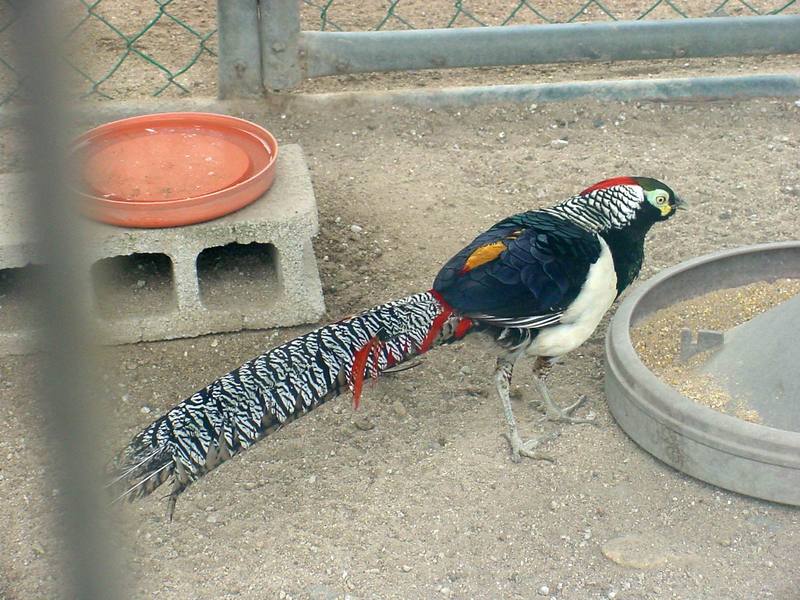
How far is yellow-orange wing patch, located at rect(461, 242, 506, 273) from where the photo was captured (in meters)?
2.55

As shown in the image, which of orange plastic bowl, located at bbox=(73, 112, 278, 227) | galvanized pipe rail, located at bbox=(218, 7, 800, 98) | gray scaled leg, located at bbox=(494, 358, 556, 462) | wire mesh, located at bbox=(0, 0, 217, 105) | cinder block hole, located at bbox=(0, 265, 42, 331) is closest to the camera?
gray scaled leg, located at bbox=(494, 358, 556, 462)

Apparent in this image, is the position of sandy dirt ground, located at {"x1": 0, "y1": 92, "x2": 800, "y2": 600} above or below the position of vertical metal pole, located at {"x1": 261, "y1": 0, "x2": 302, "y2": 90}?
below

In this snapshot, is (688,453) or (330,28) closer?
(688,453)

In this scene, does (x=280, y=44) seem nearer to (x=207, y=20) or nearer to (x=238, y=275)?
(x=207, y=20)

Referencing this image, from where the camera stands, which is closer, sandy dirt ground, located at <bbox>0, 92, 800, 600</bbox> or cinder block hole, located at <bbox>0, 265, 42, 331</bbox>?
sandy dirt ground, located at <bbox>0, 92, 800, 600</bbox>

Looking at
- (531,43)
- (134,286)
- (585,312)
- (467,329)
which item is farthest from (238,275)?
(531,43)

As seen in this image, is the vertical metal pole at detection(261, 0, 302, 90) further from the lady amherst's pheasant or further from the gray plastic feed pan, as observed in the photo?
the gray plastic feed pan

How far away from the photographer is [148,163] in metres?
3.13

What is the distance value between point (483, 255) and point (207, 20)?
9.52ft

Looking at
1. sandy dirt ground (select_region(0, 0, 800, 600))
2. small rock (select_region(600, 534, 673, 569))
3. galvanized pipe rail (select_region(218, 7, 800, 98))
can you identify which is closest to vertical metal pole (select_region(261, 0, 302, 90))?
galvanized pipe rail (select_region(218, 7, 800, 98))

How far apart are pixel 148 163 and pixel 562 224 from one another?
1308mm

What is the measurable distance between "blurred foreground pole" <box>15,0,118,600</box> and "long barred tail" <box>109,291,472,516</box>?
1386 mm

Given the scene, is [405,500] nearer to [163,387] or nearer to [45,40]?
[163,387]

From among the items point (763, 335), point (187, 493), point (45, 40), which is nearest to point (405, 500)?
point (187, 493)
